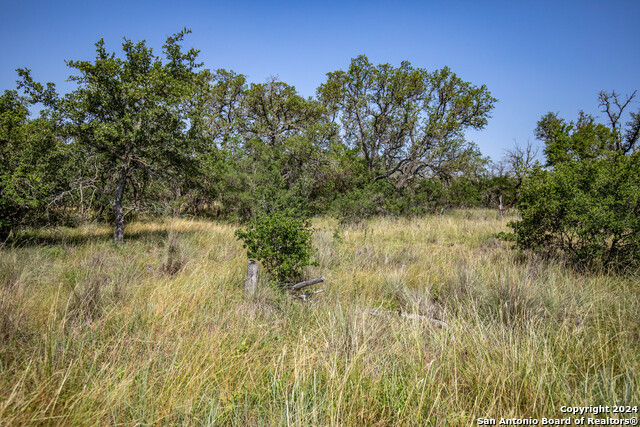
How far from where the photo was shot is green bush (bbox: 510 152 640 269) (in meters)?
4.70

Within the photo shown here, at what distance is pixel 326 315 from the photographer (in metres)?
3.11

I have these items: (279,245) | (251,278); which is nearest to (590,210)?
(279,245)

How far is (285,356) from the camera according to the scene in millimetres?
2475

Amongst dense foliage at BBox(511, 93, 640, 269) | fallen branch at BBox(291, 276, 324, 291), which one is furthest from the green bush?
fallen branch at BBox(291, 276, 324, 291)

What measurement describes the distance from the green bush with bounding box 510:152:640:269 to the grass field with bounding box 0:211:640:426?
110 cm

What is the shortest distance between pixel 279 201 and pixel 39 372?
747 centimetres

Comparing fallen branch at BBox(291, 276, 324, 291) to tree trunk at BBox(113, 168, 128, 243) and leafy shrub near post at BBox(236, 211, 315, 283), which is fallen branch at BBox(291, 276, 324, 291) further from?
tree trunk at BBox(113, 168, 128, 243)

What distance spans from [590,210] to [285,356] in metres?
5.82

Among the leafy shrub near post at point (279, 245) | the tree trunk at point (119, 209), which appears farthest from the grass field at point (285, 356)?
the tree trunk at point (119, 209)

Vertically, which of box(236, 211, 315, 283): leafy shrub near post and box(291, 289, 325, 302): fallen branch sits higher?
box(236, 211, 315, 283): leafy shrub near post

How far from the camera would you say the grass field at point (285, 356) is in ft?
5.79

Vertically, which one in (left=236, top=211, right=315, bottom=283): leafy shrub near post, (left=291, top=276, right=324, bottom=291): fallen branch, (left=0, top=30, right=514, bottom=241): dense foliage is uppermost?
(left=0, top=30, right=514, bottom=241): dense foliage

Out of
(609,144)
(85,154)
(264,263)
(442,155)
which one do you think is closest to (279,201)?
(264,263)

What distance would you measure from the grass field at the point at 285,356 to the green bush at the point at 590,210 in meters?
1.10
